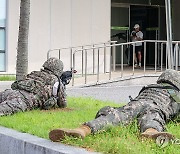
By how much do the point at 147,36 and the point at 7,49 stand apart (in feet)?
35.0

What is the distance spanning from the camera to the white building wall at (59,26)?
767 inches

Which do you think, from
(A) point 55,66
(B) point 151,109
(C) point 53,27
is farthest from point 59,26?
(B) point 151,109

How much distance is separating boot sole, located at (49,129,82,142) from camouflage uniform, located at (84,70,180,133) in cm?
33

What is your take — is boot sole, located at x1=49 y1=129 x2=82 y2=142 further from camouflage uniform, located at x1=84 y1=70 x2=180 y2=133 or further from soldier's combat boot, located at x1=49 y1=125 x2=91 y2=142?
camouflage uniform, located at x1=84 y1=70 x2=180 y2=133

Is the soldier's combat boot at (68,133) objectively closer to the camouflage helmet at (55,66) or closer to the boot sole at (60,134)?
the boot sole at (60,134)

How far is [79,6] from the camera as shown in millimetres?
20875

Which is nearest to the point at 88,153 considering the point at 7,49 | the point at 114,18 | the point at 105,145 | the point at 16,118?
the point at 105,145

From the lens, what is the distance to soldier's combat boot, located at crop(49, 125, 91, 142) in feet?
18.9

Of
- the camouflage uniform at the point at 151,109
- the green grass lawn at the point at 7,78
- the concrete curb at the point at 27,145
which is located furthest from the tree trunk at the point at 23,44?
the green grass lawn at the point at 7,78

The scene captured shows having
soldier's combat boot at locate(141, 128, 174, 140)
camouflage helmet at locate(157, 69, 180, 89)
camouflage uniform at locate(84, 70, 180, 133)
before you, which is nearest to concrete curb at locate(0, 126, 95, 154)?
camouflage uniform at locate(84, 70, 180, 133)

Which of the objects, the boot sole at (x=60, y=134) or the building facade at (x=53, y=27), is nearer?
the boot sole at (x=60, y=134)

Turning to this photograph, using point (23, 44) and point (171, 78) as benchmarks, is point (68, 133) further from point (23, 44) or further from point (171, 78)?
point (23, 44)

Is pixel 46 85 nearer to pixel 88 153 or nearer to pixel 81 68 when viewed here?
pixel 88 153

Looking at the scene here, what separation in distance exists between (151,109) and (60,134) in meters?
1.38
